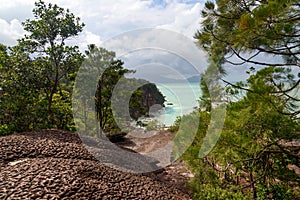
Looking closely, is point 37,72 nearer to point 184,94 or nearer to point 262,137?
point 184,94

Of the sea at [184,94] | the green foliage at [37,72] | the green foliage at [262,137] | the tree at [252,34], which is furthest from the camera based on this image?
the green foliage at [37,72]

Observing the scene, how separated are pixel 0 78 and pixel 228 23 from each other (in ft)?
12.9

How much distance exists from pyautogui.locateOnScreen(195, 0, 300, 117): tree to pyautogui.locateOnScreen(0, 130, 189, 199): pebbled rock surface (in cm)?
160

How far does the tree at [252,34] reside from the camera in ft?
5.86

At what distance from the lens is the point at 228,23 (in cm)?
242

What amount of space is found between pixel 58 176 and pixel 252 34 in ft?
6.67

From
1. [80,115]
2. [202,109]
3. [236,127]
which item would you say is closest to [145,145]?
[80,115]

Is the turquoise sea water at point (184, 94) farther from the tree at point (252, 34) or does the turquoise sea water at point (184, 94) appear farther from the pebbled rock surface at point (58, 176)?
the pebbled rock surface at point (58, 176)

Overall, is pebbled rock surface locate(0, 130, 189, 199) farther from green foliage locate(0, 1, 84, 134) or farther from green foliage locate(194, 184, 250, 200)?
green foliage locate(0, 1, 84, 134)

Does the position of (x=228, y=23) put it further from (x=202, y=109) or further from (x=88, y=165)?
(x=88, y=165)

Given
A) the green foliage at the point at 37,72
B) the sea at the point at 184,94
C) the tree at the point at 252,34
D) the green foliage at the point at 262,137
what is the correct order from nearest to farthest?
the tree at the point at 252,34 → the green foliage at the point at 262,137 → the sea at the point at 184,94 → the green foliage at the point at 37,72

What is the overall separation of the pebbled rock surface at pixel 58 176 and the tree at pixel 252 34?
160 centimetres

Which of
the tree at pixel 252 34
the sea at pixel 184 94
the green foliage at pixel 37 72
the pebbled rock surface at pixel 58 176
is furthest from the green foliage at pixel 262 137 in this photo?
the green foliage at pixel 37 72

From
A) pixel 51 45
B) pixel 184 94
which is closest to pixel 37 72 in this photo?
pixel 51 45
